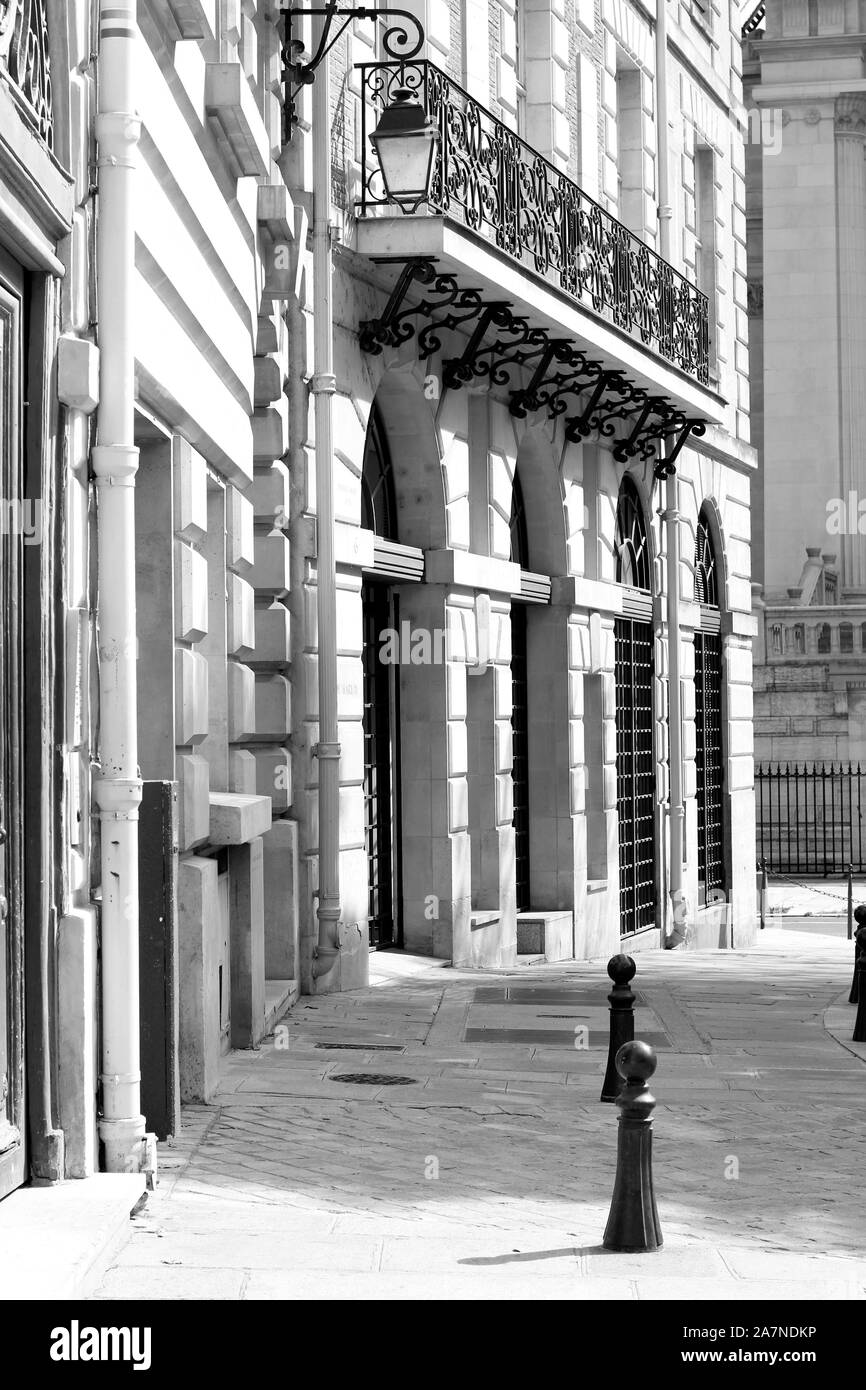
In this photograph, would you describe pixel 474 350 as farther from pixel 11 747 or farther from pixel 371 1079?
pixel 11 747

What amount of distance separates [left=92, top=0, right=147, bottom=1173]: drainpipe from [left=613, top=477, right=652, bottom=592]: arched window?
13.9 metres

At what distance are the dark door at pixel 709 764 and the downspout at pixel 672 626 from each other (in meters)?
1.62

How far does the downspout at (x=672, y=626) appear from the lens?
21.0 metres

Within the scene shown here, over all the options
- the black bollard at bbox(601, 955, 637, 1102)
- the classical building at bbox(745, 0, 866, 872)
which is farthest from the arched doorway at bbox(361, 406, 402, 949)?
the classical building at bbox(745, 0, 866, 872)

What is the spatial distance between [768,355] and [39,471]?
120 ft

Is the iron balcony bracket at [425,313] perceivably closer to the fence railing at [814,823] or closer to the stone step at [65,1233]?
the stone step at [65,1233]

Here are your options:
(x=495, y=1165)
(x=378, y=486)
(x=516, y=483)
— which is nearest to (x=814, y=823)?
(x=516, y=483)

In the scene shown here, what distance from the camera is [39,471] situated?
6137 mm

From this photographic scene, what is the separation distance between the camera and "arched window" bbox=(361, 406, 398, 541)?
14.7 m

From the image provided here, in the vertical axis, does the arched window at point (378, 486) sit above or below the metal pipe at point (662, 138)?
below

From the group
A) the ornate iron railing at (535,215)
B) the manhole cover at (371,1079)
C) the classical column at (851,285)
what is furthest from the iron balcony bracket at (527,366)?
the classical column at (851,285)

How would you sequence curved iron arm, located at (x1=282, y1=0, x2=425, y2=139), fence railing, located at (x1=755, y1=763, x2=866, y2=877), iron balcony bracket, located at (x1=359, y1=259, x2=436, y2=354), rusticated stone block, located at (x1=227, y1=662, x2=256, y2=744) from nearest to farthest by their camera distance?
rusticated stone block, located at (x1=227, y1=662, x2=256, y2=744), curved iron arm, located at (x1=282, y1=0, x2=425, y2=139), iron balcony bracket, located at (x1=359, y1=259, x2=436, y2=354), fence railing, located at (x1=755, y1=763, x2=866, y2=877)

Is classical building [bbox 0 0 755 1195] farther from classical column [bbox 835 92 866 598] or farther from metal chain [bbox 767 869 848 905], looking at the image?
classical column [bbox 835 92 866 598]
